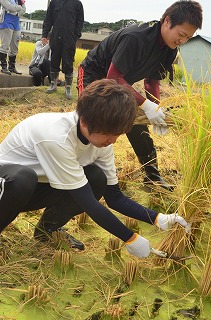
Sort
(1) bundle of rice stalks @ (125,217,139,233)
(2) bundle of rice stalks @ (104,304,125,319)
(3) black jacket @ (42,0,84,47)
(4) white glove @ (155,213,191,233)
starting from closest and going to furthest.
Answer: (2) bundle of rice stalks @ (104,304,125,319)
(4) white glove @ (155,213,191,233)
(1) bundle of rice stalks @ (125,217,139,233)
(3) black jacket @ (42,0,84,47)

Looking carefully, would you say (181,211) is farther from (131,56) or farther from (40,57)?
(40,57)

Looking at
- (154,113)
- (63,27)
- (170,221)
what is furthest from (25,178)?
(63,27)

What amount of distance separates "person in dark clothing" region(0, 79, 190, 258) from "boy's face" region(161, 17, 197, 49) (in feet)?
3.12

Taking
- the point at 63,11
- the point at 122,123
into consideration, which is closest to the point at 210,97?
the point at 122,123

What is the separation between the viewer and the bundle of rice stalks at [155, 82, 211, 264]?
192 cm

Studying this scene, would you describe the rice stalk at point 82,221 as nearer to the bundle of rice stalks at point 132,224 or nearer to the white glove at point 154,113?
the bundle of rice stalks at point 132,224

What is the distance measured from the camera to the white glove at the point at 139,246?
6.11 feet

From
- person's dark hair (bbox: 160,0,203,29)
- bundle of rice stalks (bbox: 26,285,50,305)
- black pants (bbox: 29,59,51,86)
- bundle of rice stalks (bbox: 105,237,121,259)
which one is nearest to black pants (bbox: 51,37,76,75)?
black pants (bbox: 29,59,51,86)

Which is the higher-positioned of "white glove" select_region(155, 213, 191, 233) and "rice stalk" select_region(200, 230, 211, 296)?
"white glove" select_region(155, 213, 191, 233)

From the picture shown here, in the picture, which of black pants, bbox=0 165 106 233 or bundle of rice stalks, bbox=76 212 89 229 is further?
bundle of rice stalks, bbox=76 212 89 229

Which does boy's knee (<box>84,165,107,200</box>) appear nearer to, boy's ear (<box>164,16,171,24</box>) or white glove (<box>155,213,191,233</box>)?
white glove (<box>155,213,191,233</box>)

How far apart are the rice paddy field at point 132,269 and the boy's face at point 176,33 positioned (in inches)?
19.3

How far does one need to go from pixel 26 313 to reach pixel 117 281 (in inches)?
17.9

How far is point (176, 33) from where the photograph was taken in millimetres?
2604
